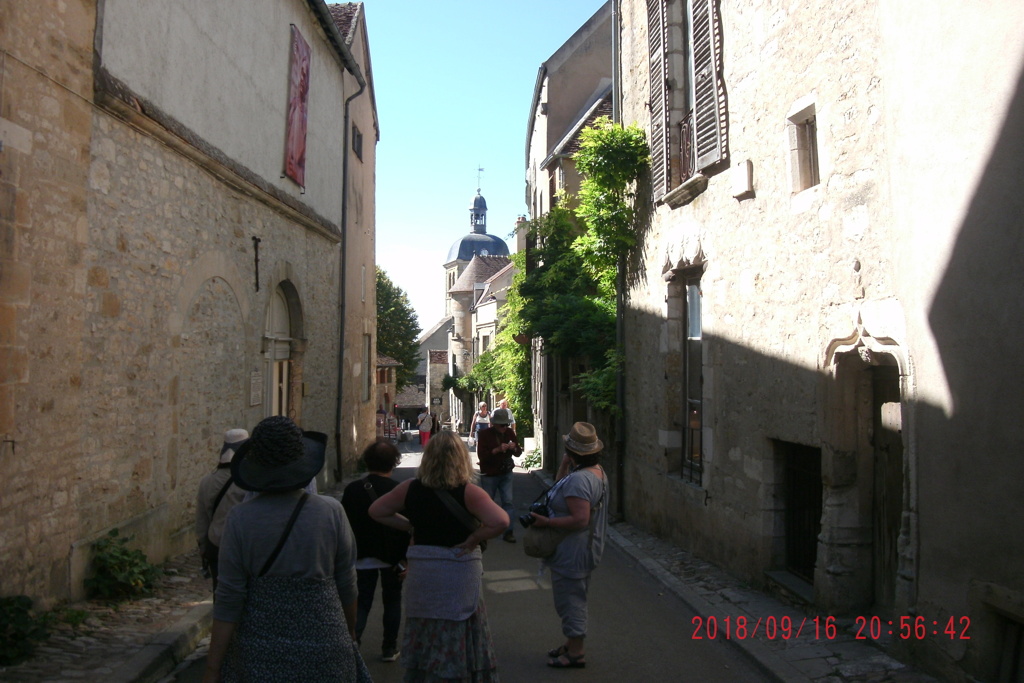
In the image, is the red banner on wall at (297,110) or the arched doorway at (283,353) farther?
the red banner on wall at (297,110)

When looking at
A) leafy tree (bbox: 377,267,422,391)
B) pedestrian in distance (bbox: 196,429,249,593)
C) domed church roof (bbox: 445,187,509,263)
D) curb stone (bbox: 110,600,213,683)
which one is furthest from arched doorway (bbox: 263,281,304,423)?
domed church roof (bbox: 445,187,509,263)

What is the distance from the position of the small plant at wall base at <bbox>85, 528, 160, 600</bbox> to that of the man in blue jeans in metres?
3.44

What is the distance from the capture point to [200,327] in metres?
8.39

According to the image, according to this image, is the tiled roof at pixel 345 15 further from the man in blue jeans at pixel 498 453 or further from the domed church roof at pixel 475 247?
the domed church roof at pixel 475 247

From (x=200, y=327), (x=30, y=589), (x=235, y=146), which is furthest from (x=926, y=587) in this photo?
(x=235, y=146)

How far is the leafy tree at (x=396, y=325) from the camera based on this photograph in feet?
148

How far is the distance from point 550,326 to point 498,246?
7347cm

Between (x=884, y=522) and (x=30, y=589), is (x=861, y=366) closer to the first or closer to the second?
(x=884, y=522)

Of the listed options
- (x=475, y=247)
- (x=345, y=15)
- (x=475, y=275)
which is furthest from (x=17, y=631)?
(x=475, y=247)

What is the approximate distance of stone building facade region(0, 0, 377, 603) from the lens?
17.6ft

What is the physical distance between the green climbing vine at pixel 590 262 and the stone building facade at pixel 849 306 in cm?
97

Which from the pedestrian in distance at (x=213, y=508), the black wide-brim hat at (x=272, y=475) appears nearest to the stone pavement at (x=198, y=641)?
the pedestrian in distance at (x=213, y=508)

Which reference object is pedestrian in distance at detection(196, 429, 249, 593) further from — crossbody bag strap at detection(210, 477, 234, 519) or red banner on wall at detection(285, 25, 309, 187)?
red banner on wall at detection(285, 25, 309, 187)

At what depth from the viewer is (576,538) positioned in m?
4.80
